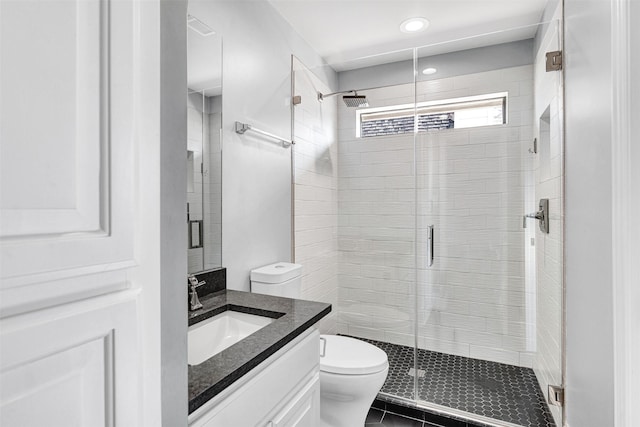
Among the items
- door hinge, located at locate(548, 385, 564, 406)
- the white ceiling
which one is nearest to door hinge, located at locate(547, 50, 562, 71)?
the white ceiling

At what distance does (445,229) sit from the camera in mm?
2602

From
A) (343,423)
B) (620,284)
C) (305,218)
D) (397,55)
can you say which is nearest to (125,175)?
(620,284)

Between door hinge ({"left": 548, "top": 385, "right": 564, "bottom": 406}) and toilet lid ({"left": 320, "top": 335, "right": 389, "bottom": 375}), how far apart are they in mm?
893

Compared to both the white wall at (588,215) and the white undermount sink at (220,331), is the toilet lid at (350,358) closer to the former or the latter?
the white undermount sink at (220,331)

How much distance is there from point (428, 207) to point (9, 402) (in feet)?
8.39

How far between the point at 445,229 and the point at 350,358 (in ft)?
4.34

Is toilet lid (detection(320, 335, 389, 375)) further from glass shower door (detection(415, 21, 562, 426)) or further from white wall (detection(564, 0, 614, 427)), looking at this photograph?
white wall (detection(564, 0, 614, 427))

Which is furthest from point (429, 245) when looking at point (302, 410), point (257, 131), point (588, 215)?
point (302, 410)

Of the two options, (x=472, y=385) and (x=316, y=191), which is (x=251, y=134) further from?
(x=472, y=385)

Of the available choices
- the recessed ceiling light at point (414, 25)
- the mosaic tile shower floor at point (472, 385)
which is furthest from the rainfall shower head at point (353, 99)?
the mosaic tile shower floor at point (472, 385)

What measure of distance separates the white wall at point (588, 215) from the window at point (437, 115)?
77 cm

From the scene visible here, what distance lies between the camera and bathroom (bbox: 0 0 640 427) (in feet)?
1.21

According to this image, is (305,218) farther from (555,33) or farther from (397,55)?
(555,33)

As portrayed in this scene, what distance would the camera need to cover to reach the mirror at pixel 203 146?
1.47m
